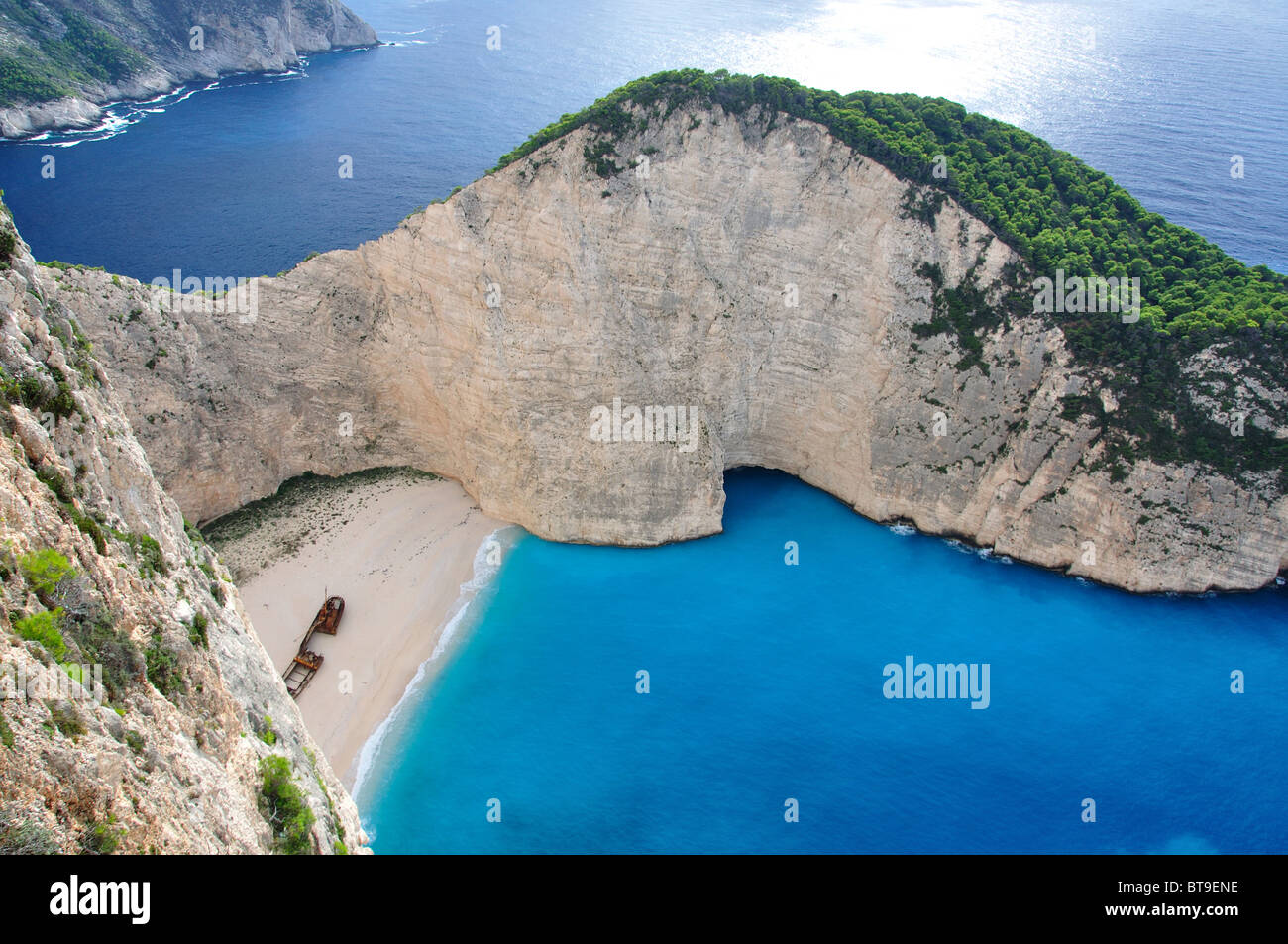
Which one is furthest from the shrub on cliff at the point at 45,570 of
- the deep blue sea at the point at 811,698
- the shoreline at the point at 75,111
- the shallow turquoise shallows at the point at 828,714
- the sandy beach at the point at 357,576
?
the shoreline at the point at 75,111

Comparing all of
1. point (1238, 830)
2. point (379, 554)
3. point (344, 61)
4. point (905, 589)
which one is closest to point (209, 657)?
point (379, 554)

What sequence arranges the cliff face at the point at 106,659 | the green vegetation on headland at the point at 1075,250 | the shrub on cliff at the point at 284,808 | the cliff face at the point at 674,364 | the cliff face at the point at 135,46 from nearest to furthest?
the cliff face at the point at 106,659
the shrub on cliff at the point at 284,808
the green vegetation on headland at the point at 1075,250
the cliff face at the point at 674,364
the cliff face at the point at 135,46

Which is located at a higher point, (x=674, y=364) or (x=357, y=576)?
(x=674, y=364)

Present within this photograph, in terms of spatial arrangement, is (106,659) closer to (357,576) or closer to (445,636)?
(445,636)

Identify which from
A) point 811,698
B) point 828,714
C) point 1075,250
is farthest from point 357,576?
point 1075,250

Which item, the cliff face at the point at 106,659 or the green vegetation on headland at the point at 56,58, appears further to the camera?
the green vegetation on headland at the point at 56,58

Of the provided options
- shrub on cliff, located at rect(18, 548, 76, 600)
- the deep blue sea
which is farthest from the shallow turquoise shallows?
shrub on cliff, located at rect(18, 548, 76, 600)

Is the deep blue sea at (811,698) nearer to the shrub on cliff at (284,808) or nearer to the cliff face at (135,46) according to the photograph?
the shrub on cliff at (284,808)

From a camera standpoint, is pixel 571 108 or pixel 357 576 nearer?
pixel 357 576
